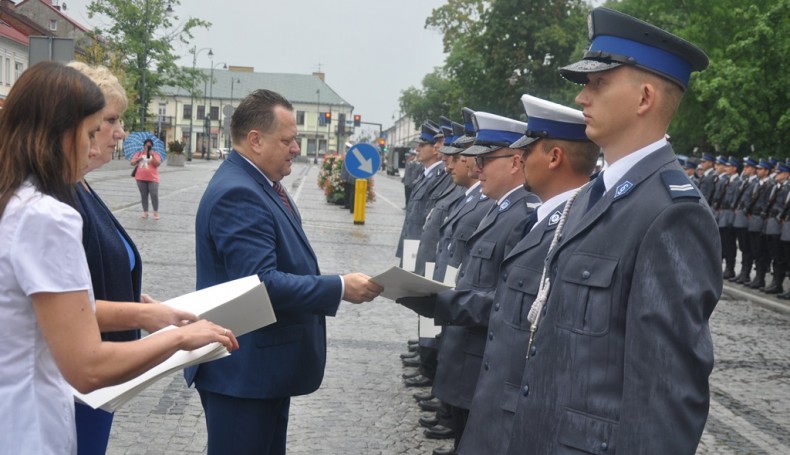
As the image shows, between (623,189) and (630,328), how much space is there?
1.40 feet

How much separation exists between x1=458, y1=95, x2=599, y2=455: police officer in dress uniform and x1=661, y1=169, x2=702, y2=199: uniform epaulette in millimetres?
1115

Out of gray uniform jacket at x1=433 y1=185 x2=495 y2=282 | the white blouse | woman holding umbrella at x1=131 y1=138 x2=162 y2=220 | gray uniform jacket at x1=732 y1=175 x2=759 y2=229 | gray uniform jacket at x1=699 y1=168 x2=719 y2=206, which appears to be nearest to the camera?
the white blouse

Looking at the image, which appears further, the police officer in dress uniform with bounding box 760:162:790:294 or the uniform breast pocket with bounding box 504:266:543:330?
the police officer in dress uniform with bounding box 760:162:790:294

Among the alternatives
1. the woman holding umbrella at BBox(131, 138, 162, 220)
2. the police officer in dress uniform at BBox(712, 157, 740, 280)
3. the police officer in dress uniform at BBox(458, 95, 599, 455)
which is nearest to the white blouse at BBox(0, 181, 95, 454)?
the police officer in dress uniform at BBox(458, 95, 599, 455)

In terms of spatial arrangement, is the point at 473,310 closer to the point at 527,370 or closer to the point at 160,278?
the point at 527,370

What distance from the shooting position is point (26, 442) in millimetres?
2463

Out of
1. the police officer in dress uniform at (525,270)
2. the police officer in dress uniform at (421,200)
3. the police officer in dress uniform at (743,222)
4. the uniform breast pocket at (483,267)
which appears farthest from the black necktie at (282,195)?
the police officer in dress uniform at (743,222)

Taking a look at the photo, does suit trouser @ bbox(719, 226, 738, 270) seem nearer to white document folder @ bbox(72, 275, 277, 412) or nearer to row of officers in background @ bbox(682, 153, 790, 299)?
row of officers in background @ bbox(682, 153, 790, 299)

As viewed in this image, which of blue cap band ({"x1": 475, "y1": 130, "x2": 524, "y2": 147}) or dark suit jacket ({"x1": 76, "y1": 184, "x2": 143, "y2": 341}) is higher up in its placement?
blue cap band ({"x1": 475, "y1": 130, "x2": 524, "y2": 147})

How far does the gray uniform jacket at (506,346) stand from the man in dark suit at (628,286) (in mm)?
713

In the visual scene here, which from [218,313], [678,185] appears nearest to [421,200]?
[218,313]

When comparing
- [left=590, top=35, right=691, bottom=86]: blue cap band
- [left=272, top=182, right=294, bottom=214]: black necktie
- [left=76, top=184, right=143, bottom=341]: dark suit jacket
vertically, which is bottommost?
[left=76, top=184, right=143, bottom=341]: dark suit jacket

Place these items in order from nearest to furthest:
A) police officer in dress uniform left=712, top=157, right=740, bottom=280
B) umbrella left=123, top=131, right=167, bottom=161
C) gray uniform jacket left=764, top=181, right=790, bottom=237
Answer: gray uniform jacket left=764, top=181, right=790, bottom=237 → police officer in dress uniform left=712, top=157, right=740, bottom=280 → umbrella left=123, top=131, right=167, bottom=161

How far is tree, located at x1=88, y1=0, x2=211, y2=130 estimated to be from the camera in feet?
196
